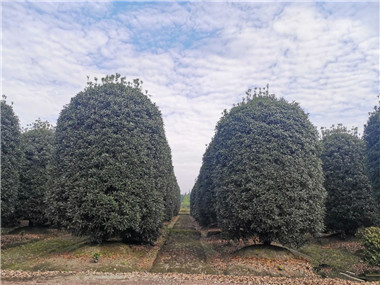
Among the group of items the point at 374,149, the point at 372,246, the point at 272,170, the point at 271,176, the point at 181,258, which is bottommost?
the point at 181,258

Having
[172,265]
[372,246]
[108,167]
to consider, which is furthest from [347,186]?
[108,167]

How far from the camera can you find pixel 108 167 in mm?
10094

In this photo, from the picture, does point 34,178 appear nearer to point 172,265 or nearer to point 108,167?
point 108,167

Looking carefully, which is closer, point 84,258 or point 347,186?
point 84,258

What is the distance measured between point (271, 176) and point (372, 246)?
3.86 metres

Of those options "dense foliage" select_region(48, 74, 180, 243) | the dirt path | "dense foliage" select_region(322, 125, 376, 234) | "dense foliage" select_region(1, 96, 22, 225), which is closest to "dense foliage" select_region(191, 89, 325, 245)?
the dirt path

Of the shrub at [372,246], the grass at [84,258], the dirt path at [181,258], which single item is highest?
the shrub at [372,246]

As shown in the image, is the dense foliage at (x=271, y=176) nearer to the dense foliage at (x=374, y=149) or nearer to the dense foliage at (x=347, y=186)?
the dense foliage at (x=374, y=149)

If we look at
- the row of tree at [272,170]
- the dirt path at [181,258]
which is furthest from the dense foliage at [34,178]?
the row of tree at [272,170]

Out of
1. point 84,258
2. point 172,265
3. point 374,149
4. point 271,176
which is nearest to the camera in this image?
point 84,258

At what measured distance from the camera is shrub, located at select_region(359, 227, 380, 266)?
27.9 ft

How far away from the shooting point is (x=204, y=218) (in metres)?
20.3

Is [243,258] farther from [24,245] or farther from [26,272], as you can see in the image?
[24,245]

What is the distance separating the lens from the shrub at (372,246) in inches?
335
